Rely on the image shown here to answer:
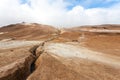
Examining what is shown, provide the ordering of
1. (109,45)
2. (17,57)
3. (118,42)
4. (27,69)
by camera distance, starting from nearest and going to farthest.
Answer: (27,69) < (17,57) < (109,45) < (118,42)

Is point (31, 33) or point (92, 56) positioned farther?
point (31, 33)

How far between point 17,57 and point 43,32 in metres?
22.9

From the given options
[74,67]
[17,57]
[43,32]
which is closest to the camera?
[74,67]

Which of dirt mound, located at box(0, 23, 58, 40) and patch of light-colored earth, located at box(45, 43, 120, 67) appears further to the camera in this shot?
dirt mound, located at box(0, 23, 58, 40)

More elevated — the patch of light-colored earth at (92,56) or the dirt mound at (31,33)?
the dirt mound at (31,33)

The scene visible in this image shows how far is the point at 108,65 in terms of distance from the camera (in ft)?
70.5

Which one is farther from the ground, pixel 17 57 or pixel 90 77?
pixel 17 57

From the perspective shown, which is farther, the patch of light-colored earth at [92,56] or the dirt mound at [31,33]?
the dirt mound at [31,33]

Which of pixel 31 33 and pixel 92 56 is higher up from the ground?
pixel 31 33

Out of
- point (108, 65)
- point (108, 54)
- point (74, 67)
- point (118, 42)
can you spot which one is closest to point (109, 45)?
point (118, 42)

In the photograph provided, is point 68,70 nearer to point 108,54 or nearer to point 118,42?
point 108,54

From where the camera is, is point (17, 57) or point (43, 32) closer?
point (17, 57)

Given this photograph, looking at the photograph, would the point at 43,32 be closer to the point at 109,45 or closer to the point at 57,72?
the point at 109,45

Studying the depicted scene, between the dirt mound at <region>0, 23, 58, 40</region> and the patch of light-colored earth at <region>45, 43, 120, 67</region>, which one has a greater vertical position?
the dirt mound at <region>0, 23, 58, 40</region>
